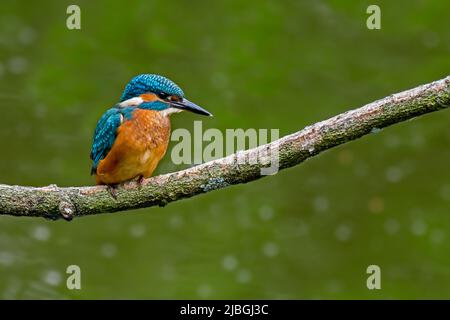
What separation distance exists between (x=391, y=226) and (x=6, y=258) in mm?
2758

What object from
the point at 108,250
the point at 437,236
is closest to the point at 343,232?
the point at 437,236

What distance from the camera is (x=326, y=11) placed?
616cm

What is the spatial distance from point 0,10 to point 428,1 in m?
3.25

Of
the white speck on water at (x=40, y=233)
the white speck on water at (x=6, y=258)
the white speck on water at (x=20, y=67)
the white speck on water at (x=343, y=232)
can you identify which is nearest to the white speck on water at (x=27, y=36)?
the white speck on water at (x=20, y=67)

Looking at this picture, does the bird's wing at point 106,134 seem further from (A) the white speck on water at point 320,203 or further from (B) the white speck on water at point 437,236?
(B) the white speck on water at point 437,236

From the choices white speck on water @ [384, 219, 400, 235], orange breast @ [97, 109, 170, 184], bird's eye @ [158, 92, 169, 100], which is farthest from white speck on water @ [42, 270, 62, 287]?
bird's eye @ [158, 92, 169, 100]

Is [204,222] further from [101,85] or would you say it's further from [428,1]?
[428,1]

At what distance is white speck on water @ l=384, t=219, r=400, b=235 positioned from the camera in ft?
19.2

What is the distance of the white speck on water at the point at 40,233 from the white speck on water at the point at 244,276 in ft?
4.59

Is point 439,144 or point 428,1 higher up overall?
point 428,1

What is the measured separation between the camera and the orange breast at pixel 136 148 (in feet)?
10.3

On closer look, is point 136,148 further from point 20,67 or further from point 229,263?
point 20,67

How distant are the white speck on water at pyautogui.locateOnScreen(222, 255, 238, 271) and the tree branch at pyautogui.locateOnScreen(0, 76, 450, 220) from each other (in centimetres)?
271
